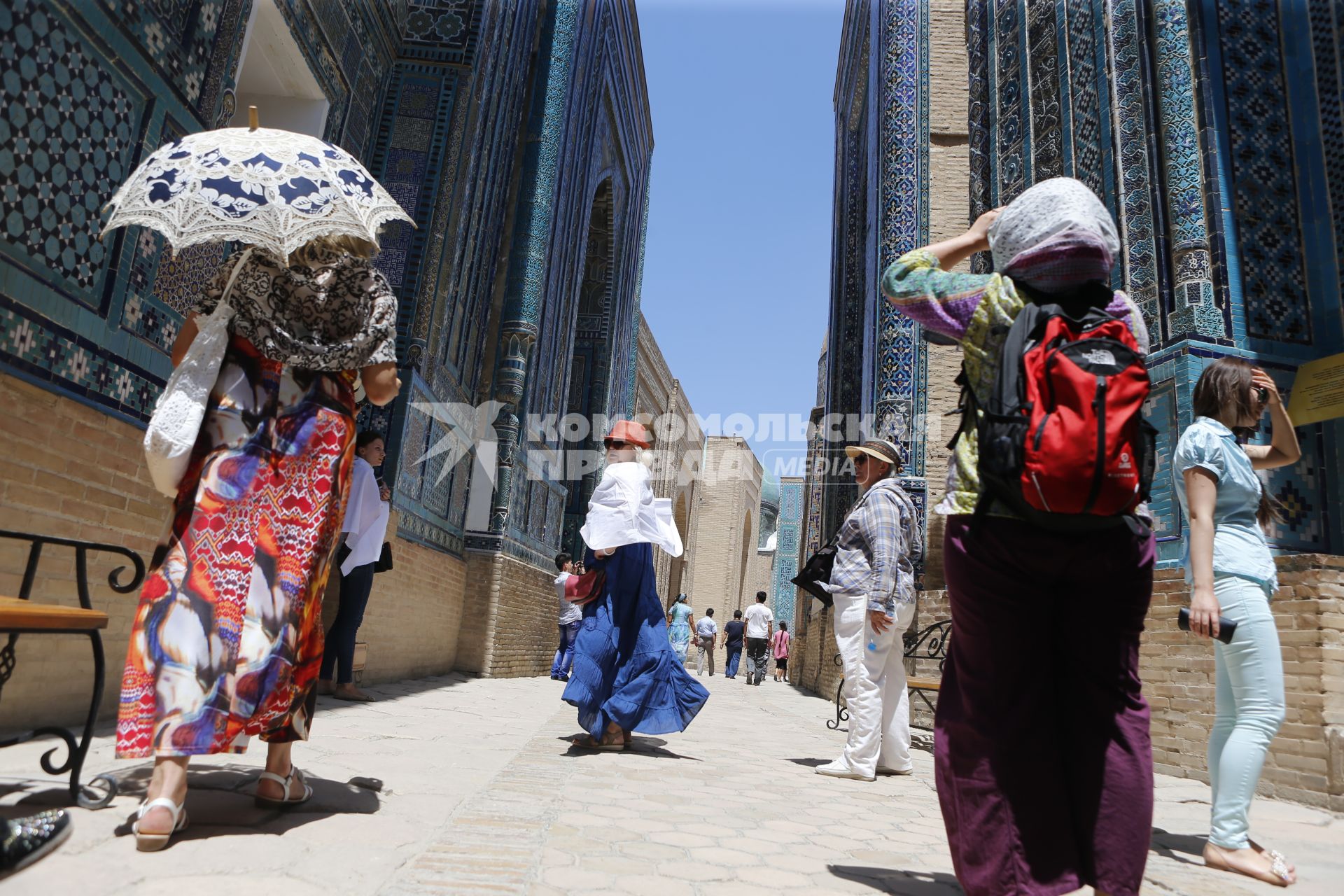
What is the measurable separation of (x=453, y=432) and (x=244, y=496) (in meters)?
6.74

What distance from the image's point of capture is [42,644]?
3.23m

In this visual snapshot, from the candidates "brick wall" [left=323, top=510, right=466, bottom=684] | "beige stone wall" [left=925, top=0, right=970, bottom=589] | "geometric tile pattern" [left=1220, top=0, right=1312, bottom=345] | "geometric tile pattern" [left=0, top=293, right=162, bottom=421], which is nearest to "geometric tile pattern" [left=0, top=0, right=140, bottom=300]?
"geometric tile pattern" [left=0, top=293, right=162, bottom=421]

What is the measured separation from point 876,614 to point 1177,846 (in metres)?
1.42

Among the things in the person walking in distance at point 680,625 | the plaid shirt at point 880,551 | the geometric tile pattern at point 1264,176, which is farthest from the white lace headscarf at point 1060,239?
the person walking in distance at point 680,625

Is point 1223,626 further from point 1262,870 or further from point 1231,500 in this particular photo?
point 1262,870

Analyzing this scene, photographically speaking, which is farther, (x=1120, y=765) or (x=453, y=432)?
(x=453, y=432)

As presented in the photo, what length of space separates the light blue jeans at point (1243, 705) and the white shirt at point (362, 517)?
3978 mm

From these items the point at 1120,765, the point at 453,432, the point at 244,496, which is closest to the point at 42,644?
the point at 244,496

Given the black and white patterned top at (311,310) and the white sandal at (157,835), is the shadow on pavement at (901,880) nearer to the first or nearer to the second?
the white sandal at (157,835)

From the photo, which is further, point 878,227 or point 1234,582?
point 878,227

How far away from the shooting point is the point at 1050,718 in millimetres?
1729

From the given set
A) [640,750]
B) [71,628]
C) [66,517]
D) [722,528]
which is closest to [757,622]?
[640,750]

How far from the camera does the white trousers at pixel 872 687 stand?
155 inches

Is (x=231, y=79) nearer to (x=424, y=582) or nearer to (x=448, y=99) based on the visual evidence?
(x=448, y=99)
